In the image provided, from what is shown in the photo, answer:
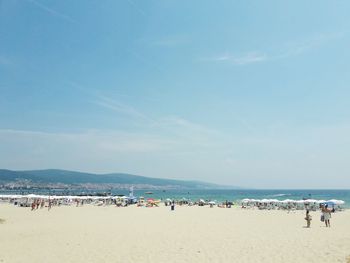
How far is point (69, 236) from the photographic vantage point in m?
16.3

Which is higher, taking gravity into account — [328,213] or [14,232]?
[328,213]

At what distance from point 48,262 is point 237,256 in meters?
5.41

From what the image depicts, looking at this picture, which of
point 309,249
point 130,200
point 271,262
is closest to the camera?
point 271,262

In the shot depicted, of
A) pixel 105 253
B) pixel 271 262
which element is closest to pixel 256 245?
pixel 271 262

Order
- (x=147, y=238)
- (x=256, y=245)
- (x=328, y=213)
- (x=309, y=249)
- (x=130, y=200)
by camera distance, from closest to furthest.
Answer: (x=309, y=249) < (x=256, y=245) < (x=147, y=238) < (x=328, y=213) < (x=130, y=200)

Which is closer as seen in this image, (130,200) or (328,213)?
(328,213)

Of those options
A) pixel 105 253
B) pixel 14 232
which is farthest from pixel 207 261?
pixel 14 232

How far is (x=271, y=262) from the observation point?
1034 cm

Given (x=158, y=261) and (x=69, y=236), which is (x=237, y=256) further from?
(x=69, y=236)

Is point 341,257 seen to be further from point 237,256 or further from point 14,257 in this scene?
point 14,257

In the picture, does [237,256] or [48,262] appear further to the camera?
[237,256]

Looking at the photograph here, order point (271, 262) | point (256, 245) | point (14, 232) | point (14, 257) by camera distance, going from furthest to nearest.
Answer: point (14, 232)
point (256, 245)
point (14, 257)
point (271, 262)

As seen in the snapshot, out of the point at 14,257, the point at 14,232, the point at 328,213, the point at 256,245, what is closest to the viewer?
the point at 14,257

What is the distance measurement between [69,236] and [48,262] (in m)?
5.88
